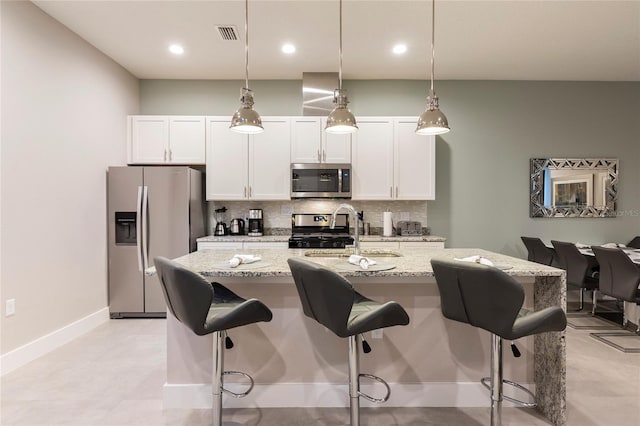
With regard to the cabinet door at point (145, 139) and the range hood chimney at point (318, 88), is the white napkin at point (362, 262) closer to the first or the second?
the range hood chimney at point (318, 88)

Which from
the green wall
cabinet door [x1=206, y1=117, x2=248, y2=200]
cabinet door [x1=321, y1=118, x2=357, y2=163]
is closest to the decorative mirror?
the green wall

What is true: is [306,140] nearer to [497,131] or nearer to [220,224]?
[220,224]

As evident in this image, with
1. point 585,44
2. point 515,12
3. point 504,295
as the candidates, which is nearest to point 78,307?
point 504,295

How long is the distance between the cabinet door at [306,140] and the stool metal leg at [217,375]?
112 inches

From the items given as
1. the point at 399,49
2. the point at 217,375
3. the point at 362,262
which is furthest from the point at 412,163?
the point at 217,375

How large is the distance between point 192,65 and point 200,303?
11.7 feet

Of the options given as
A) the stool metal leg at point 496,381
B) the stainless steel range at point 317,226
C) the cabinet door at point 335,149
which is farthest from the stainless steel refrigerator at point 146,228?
the stool metal leg at point 496,381

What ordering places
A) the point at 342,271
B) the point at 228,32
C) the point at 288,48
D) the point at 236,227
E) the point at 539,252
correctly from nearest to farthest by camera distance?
the point at 342,271, the point at 228,32, the point at 288,48, the point at 539,252, the point at 236,227

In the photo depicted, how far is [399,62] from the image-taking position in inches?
160

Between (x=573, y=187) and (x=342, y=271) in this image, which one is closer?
(x=342, y=271)

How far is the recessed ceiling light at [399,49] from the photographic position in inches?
144

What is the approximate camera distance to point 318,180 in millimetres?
4230

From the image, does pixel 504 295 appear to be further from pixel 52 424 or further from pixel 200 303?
pixel 52 424

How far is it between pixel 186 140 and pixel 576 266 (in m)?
4.71
